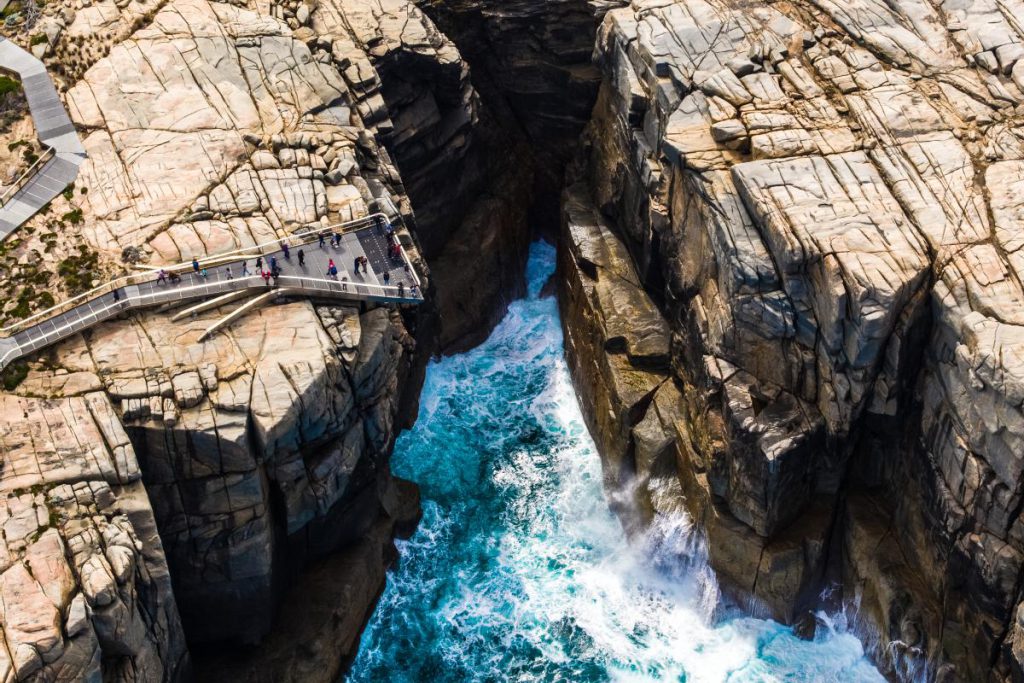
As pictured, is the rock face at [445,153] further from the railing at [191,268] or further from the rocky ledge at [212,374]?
the railing at [191,268]

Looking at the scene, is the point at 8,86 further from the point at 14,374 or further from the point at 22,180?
the point at 14,374

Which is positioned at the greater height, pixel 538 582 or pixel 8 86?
pixel 8 86

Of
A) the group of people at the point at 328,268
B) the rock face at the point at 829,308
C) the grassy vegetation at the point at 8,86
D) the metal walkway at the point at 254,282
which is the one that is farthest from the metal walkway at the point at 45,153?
the rock face at the point at 829,308

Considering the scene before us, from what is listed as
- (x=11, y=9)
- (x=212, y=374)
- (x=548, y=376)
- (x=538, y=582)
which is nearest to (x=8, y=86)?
(x=11, y=9)

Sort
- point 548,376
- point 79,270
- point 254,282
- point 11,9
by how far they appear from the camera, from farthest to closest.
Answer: point 548,376 → point 11,9 → point 79,270 → point 254,282

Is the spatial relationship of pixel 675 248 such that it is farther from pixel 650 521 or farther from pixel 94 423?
pixel 94 423

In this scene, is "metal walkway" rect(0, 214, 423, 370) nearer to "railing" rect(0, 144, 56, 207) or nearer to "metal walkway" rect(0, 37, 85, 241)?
"metal walkway" rect(0, 37, 85, 241)

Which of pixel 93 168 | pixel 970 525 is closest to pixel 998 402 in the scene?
pixel 970 525

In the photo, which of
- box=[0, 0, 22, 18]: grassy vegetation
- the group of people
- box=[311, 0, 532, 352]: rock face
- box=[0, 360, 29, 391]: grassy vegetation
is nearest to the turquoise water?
box=[311, 0, 532, 352]: rock face
